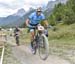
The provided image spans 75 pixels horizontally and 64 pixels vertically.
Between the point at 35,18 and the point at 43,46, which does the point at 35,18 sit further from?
the point at 43,46

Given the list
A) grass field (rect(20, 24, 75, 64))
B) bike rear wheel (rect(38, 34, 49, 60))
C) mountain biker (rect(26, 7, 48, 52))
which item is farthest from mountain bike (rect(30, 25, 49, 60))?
grass field (rect(20, 24, 75, 64))

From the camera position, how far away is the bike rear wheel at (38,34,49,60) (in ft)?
43.0

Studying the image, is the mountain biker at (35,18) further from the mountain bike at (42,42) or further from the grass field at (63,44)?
the grass field at (63,44)

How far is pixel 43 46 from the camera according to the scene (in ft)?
43.7

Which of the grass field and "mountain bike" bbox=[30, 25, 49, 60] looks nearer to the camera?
"mountain bike" bbox=[30, 25, 49, 60]

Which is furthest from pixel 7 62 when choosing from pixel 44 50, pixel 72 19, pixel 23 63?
pixel 72 19

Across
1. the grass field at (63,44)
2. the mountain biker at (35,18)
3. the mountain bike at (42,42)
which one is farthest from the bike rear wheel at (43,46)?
the grass field at (63,44)

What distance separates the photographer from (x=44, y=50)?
13.3 meters

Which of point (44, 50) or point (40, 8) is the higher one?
point (40, 8)

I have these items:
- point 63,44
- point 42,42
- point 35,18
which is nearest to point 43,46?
point 42,42

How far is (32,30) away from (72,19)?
55.5 m

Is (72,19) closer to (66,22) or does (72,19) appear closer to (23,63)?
(66,22)

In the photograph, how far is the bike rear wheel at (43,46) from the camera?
43.0 feet

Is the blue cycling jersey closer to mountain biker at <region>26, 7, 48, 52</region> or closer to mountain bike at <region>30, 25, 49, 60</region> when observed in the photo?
mountain biker at <region>26, 7, 48, 52</region>
